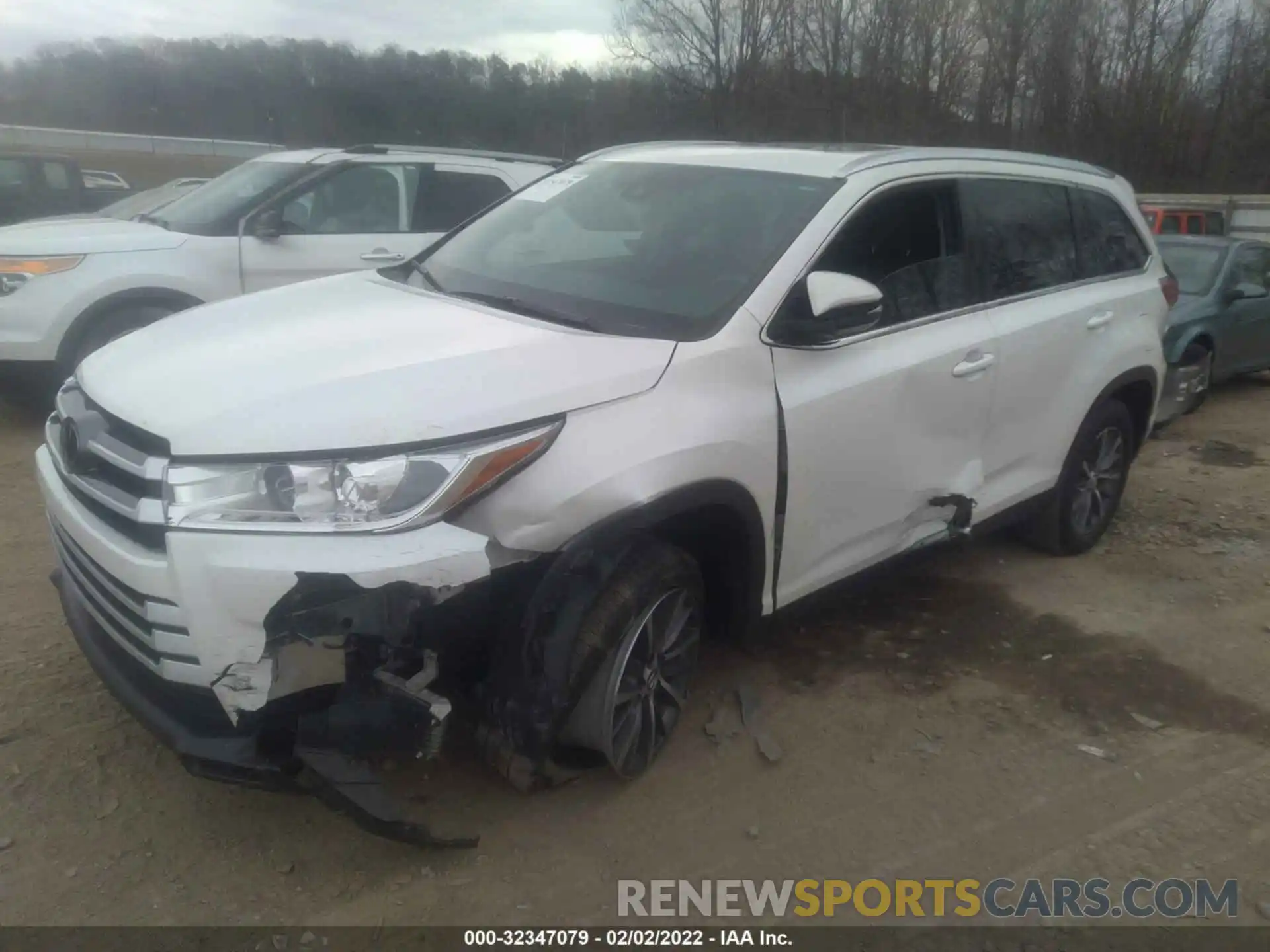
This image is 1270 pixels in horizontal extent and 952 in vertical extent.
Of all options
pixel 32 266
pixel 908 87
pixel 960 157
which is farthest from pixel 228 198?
pixel 908 87

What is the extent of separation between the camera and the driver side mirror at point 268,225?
712 cm

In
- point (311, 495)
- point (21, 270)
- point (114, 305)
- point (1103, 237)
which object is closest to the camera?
point (311, 495)

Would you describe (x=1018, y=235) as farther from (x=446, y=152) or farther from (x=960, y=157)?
(x=446, y=152)

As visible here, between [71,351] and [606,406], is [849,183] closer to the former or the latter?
[606,406]

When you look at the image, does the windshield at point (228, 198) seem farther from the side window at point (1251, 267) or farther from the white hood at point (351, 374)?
the side window at point (1251, 267)

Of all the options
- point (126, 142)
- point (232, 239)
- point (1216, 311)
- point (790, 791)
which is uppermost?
point (232, 239)

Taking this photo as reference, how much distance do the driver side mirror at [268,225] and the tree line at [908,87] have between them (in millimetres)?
22977

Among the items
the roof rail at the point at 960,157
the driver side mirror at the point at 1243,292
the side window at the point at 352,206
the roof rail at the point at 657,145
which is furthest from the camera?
the driver side mirror at the point at 1243,292

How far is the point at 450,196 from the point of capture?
795cm

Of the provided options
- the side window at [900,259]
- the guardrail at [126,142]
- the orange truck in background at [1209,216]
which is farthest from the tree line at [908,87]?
the side window at [900,259]

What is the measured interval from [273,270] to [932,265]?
4.88 metres

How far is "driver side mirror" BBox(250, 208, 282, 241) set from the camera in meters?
7.12

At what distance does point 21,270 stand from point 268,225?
1507 mm

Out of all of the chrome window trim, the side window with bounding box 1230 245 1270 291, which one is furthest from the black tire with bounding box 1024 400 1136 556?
the side window with bounding box 1230 245 1270 291
